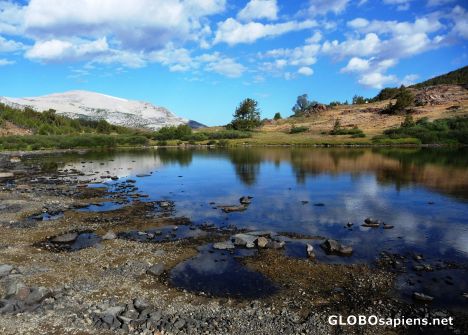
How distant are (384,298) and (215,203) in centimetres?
1895

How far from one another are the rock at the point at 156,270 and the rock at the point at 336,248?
27.6 ft

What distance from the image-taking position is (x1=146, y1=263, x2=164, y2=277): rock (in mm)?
15859

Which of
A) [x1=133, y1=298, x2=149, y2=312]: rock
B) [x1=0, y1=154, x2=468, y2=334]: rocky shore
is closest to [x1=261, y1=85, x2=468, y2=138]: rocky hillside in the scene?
[x1=0, y1=154, x2=468, y2=334]: rocky shore

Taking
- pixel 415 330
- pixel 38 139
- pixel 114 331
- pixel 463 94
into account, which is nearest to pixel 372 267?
pixel 415 330

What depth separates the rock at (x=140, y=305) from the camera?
41.5ft

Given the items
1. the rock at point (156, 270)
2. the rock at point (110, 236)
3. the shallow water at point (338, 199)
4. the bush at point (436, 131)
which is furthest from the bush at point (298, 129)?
the rock at point (156, 270)

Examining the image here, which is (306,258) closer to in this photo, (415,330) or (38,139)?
(415,330)

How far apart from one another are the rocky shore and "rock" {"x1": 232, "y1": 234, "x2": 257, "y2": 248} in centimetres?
6

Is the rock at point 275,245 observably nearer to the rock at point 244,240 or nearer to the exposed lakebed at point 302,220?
the exposed lakebed at point 302,220

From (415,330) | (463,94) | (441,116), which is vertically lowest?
(415,330)

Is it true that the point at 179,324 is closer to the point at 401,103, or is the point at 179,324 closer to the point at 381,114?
the point at 401,103

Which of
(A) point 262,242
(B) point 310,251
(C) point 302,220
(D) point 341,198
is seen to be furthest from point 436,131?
(A) point 262,242

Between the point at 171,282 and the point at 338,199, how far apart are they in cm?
2099

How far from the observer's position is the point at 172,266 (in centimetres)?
1688
